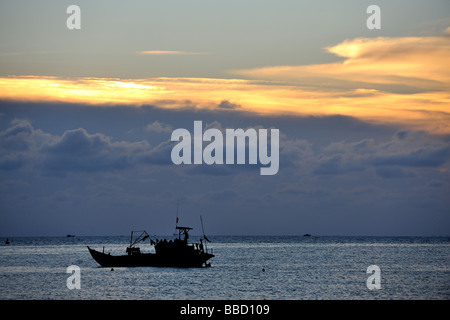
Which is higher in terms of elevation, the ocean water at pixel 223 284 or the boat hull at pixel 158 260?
the boat hull at pixel 158 260

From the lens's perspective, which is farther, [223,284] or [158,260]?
[158,260]

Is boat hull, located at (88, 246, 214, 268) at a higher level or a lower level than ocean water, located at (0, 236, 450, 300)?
higher

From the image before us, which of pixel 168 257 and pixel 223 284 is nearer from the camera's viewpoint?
pixel 223 284

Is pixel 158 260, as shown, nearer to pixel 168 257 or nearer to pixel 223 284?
pixel 168 257


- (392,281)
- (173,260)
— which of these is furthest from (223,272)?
(392,281)

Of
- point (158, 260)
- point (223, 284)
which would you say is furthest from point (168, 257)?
point (223, 284)

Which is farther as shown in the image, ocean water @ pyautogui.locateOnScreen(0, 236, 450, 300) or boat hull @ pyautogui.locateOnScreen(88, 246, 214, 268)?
boat hull @ pyautogui.locateOnScreen(88, 246, 214, 268)

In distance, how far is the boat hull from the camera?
77.4m

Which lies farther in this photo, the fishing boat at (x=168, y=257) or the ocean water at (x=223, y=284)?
the fishing boat at (x=168, y=257)

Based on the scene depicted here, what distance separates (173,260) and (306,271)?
17.9 m

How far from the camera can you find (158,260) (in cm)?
7750

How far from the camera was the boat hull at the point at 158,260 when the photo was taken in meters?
77.4

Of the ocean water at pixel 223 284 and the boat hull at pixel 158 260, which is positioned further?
the boat hull at pixel 158 260
